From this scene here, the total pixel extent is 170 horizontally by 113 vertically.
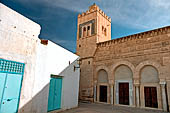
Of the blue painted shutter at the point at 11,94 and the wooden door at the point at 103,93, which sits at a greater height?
the blue painted shutter at the point at 11,94

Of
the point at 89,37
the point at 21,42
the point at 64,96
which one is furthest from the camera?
the point at 89,37

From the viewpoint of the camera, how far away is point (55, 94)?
7.07 meters

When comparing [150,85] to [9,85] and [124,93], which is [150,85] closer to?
[124,93]

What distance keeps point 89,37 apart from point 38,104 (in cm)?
1066

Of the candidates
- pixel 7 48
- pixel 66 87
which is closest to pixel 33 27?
pixel 7 48

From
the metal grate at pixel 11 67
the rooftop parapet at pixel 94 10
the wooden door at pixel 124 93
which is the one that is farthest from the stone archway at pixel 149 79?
the metal grate at pixel 11 67

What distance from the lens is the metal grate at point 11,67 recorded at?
4.75 metres

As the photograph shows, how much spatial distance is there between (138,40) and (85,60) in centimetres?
623

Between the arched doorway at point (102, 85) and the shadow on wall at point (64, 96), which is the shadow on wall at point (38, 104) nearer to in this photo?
the shadow on wall at point (64, 96)

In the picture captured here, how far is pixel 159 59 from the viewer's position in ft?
31.8

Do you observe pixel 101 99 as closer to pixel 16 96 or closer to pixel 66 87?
pixel 66 87

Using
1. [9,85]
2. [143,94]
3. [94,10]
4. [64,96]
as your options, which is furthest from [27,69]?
[94,10]

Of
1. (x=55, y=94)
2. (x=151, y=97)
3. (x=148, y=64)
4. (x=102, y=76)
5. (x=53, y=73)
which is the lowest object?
(x=151, y=97)

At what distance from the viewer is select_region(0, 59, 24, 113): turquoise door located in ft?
15.3
